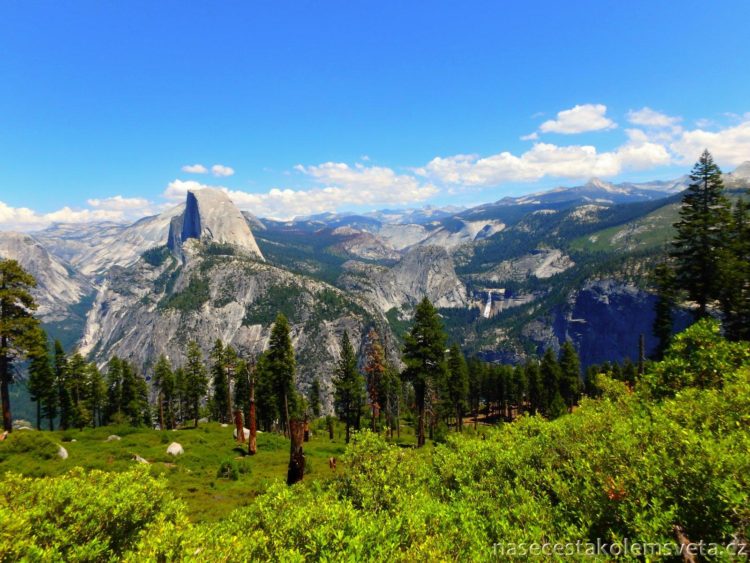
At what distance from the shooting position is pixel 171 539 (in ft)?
25.4

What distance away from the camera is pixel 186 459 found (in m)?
36.2

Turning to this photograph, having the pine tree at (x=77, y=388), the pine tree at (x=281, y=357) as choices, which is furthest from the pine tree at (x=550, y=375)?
the pine tree at (x=77, y=388)

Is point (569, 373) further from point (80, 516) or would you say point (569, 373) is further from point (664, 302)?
point (80, 516)

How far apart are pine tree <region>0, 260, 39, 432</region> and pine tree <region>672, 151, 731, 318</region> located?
191 ft

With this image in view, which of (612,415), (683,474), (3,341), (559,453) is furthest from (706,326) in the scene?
(3,341)

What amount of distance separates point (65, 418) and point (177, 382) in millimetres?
20539

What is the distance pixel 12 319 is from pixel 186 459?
19.5 m

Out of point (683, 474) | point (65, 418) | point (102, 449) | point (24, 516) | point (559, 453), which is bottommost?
point (65, 418)

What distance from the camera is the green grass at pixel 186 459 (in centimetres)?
2459

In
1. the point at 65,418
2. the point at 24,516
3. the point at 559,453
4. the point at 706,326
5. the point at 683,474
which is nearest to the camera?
the point at 24,516

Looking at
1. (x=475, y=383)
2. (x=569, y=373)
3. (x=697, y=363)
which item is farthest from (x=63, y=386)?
(x=569, y=373)

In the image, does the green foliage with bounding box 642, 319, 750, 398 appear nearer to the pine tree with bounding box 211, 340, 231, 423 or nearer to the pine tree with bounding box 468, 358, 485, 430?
the pine tree with bounding box 211, 340, 231, 423

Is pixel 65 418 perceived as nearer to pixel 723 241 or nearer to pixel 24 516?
pixel 24 516

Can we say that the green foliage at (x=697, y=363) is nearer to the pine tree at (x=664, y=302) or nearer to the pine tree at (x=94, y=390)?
the pine tree at (x=664, y=302)
